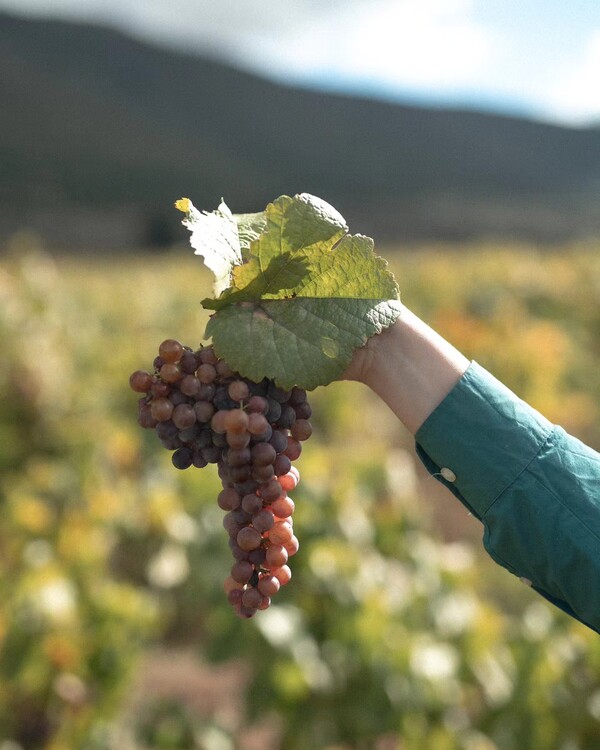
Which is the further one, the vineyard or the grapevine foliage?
the vineyard

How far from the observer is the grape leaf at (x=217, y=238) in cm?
98

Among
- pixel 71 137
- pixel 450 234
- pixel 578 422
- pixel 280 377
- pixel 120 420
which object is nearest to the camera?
pixel 280 377

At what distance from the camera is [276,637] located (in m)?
2.82

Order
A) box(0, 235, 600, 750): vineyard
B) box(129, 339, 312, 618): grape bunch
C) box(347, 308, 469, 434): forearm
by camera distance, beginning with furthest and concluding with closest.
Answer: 1. box(0, 235, 600, 750): vineyard
2. box(347, 308, 469, 434): forearm
3. box(129, 339, 312, 618): grape bunch

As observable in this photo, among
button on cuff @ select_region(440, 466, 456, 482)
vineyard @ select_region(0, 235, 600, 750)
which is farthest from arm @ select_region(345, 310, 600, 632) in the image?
vineyard @ select_region(0, 235, 600, 750)

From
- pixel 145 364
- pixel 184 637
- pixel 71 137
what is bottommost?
pixel 71 137

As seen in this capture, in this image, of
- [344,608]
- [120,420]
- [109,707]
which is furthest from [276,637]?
[120,420]

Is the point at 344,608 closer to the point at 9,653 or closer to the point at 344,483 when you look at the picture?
the point at 344,483

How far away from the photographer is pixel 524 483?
1.04 meters

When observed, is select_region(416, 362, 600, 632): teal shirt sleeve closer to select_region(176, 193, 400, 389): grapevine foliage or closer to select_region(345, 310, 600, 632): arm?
select_region(345, 310, 600, 632): arm

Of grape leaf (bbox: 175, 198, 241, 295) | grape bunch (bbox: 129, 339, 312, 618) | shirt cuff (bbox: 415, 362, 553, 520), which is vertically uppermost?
grape leaf (bbox: 175, 198, 241, 295)

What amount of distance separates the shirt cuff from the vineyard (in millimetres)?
1835

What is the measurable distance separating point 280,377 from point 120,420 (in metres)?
Answer: 4.29

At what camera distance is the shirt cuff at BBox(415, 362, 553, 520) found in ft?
3.44
